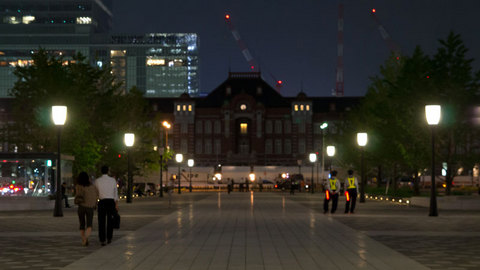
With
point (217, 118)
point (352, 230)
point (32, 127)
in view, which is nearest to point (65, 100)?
point (32, 127)

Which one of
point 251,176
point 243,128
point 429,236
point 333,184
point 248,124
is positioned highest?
point 248,124

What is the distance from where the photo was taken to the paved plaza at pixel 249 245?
45.7ft

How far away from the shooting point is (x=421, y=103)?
1741 inches

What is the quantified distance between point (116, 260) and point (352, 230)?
9796 millimetres

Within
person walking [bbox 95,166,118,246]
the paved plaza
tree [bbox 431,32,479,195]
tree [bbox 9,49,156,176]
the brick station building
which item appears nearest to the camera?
the paved plaza

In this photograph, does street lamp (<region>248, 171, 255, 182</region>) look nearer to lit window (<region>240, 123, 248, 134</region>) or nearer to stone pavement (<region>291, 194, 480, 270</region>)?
lit window (<region>240, 123, 248, 134</region>)

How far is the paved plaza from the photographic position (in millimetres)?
13938

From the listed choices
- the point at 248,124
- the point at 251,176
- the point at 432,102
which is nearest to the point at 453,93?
the point at 432,102

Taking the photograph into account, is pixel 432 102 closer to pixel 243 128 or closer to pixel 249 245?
pixel 249 245

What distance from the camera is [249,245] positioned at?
17.3 m

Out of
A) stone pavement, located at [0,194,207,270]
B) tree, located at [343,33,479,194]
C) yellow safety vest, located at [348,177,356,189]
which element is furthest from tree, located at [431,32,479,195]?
stone pavement, located at [0,194,207,270]

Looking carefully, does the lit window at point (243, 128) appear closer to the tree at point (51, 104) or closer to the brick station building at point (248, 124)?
the brick station building at point (248, 124)

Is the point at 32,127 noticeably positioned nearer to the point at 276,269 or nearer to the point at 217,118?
the point at 276,269

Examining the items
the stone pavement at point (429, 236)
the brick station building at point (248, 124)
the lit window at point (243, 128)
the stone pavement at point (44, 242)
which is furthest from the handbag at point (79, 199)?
the lit window at point (243, 128)
